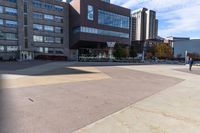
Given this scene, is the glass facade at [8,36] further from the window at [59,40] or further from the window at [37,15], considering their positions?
the window at [59,40]

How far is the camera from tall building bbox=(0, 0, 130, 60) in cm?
5316

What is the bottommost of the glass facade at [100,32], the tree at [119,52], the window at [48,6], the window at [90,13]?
the tree at [119,52]

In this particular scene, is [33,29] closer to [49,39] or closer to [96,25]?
[49,39]

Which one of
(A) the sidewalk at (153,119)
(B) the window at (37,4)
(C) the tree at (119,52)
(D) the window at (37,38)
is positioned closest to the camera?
(A) the sidewalk at (153,119)

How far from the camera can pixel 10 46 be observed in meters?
52.9

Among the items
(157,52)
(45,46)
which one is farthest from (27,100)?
(157,52)

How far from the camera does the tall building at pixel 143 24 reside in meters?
116

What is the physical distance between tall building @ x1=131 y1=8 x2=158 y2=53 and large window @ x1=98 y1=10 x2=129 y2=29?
42.3m

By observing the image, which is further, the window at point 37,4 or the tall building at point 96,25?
the tall building at point 96,25

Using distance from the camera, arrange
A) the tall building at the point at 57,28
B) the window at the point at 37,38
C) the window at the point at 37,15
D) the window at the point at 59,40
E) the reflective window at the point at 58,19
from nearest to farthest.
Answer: the tall building at the point at 57,28 < the window at the point at 37,15 < the window at the point at 37,38 < the reflective window at the point at 58,19 < the window at the point at 59,40

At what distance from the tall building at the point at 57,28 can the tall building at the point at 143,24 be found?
48.7 metres

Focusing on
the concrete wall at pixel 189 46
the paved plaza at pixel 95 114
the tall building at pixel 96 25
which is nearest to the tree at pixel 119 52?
the tall building at pixel 96 25

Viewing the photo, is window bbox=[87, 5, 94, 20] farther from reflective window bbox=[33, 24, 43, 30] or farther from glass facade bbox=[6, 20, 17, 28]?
glass facade bbox=[6, 20, 17, 28]

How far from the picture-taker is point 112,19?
68.2 m
